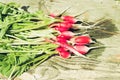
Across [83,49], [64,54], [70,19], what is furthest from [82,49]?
[70,19]

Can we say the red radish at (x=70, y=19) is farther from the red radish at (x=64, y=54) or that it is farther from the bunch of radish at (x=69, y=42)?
the red radish at (x=64, y=54)

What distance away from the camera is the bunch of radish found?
7.31ft

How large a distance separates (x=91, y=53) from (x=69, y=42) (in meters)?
0.15

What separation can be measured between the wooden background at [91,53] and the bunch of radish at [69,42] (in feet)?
0.14

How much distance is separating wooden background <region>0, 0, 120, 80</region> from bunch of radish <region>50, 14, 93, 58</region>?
0.14ft

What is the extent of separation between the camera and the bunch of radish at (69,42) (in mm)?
2229

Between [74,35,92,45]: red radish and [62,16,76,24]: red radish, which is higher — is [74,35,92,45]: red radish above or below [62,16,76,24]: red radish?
below

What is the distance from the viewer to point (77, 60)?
2221 mm

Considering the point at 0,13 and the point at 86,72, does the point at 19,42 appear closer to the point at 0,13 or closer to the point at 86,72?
the point at 0,13

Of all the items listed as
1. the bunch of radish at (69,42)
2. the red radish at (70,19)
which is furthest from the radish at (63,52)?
the red radish at (70,19)

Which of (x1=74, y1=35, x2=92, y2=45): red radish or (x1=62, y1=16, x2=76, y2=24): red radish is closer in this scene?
(x1=74, y1=35, x2=92, y2=45): red radish

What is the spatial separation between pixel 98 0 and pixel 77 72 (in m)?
0.79

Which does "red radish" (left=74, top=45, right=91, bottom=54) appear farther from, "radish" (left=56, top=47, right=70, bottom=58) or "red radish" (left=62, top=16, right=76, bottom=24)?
"red radish" (left=62, top=16, right=76, bottom=24)

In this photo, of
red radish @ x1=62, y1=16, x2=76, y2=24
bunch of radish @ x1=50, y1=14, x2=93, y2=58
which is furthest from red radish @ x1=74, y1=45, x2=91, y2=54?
red radish @ x1=62, y1=16, x2=76, y2=24
